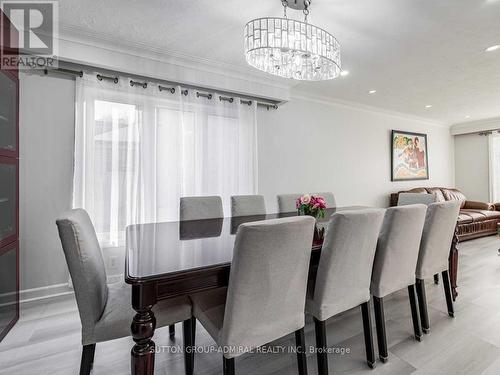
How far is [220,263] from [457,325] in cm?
208

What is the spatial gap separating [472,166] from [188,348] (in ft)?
24.3

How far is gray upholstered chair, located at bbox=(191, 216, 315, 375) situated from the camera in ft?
3.57

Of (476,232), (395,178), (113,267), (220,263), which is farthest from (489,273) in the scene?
(113,267)

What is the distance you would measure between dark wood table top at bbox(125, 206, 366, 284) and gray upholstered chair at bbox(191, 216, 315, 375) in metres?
0.18

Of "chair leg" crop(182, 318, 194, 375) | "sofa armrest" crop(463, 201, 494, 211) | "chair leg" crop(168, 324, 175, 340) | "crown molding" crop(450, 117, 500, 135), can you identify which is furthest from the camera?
"crown molding" crop(450, 117, 500, 135)

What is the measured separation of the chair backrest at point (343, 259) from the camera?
54.5 inches

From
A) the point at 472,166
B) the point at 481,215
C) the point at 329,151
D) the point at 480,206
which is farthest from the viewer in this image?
the point at 472,166

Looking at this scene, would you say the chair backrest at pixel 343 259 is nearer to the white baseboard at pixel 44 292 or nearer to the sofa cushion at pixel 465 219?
the white baseboard at pixel 44 292

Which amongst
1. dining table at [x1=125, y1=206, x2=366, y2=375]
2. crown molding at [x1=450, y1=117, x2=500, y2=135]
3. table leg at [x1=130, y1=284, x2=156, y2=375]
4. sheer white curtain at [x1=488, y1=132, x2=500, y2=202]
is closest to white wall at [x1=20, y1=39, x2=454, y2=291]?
crown molding at [x1=450, y1=117, x2=500, y2=135]

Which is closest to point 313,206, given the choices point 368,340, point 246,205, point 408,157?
point 246,205

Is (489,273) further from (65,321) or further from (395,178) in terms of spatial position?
(65,321)

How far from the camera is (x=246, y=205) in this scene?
268 cm

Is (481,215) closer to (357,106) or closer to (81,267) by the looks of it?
(357,106)

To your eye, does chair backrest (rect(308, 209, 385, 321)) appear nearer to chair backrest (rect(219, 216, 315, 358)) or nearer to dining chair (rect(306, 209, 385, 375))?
dining chair (rect(306, 209, 385, 375))
